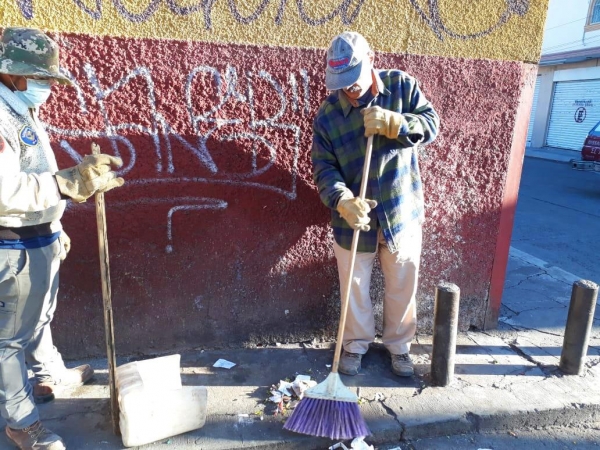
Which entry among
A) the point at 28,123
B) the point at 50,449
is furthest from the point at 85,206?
the point at 50,449

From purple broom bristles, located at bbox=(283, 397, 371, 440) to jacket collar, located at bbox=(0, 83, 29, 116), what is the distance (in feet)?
6.46

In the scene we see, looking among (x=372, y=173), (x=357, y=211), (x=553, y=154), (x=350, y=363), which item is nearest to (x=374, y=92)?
(x=372, y=173)

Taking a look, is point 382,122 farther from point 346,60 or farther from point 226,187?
point 226,187

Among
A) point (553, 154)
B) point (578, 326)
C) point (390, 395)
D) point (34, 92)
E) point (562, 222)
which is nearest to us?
point (34, 92)

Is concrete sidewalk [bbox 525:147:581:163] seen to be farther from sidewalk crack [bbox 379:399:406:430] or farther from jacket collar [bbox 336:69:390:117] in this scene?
sidewalk crack [bbox 379:399:406:430]

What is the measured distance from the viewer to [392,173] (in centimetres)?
287

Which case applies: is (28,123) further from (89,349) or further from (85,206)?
(89,349)

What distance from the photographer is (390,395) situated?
298 cm

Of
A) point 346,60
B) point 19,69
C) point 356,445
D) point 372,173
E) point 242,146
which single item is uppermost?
point 346,60

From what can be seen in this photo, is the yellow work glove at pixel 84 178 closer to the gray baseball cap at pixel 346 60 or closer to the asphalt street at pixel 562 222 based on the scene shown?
the gray baseball cap at pixel 346 60


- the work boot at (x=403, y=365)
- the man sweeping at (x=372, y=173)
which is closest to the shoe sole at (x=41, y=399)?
the man sweeping at (x=372, y=173)

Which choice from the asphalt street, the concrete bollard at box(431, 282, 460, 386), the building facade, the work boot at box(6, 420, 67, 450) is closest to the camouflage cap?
the work boot at box(6, 420, 67, 450)

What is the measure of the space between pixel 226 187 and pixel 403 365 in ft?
5.32

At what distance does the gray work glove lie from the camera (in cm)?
207
